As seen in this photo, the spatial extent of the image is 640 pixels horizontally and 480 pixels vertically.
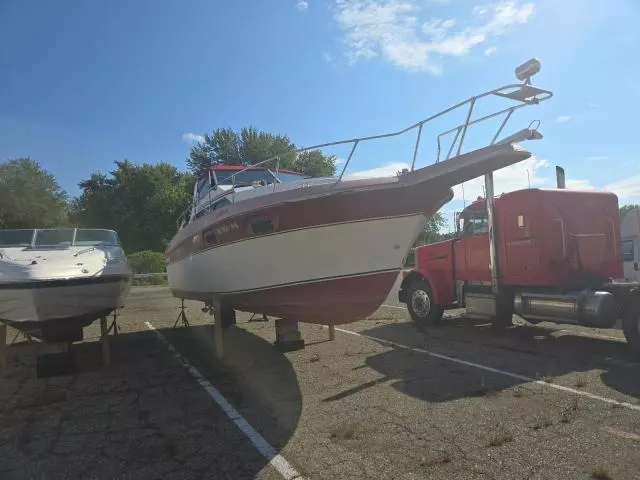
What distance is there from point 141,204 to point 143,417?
3976 cm

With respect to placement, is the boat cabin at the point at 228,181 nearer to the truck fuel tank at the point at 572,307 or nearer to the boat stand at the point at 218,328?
the boat stand at the point at 218,328

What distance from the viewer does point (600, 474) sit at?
299 cm

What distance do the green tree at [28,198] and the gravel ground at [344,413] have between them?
31783mm

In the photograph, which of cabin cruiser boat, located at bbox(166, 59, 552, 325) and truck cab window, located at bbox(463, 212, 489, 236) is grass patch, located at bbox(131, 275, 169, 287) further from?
cabin cruiser boat, located at bbox(166, 59, 552, 325)

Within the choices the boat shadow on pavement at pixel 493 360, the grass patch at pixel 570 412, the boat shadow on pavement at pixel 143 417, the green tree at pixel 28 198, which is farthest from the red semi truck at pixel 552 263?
the green tree at pixel 28 198

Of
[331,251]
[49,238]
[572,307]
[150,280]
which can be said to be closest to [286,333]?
[331,251]

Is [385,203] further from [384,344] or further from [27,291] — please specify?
[27,291]

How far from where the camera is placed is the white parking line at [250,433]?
10.5 ft

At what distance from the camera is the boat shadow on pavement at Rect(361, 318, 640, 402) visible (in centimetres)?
505

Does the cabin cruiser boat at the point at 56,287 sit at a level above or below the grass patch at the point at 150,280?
above

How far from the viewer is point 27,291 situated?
5688mm

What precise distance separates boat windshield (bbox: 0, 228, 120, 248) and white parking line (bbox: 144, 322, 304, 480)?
3345 millimetres

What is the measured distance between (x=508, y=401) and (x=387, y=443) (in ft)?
5.34

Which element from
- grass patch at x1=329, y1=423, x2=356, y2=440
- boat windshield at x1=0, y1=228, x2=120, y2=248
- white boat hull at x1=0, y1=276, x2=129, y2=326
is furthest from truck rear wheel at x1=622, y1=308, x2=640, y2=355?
boat windshield at x1=0, y1=228, x2=120, y2=248
